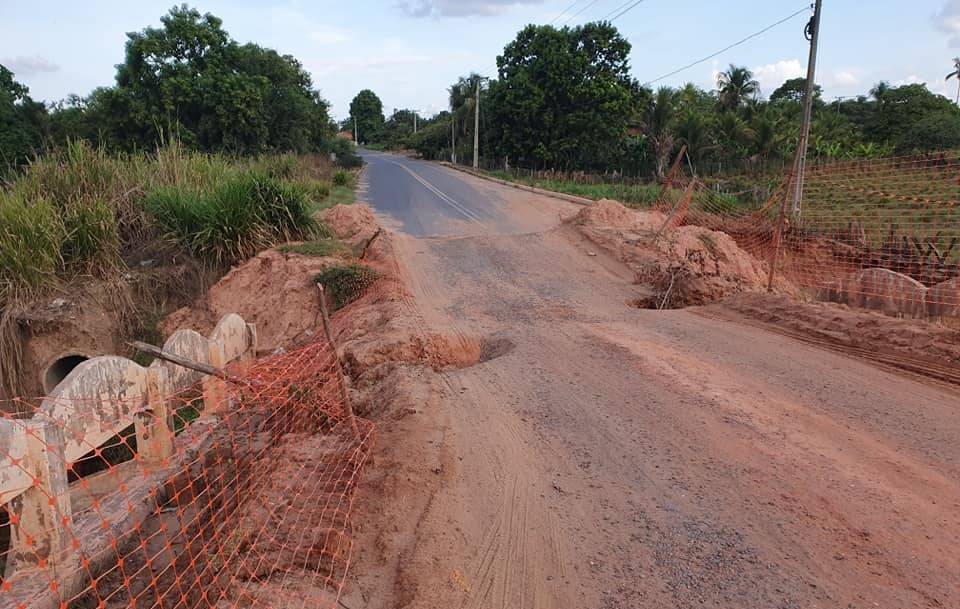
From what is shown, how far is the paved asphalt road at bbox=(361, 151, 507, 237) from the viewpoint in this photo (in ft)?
50.6

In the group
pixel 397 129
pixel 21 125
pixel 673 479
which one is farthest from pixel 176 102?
pixel 397 129

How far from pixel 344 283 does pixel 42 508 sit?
6.51m

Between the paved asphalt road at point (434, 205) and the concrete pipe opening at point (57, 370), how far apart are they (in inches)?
266

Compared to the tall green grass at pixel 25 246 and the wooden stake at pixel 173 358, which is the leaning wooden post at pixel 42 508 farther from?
the tall green grass at pixel 25 246

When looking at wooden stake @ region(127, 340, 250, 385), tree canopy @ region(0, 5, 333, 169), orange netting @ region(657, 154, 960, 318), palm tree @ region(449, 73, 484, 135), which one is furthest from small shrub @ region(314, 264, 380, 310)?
palm tree @ region(449, 73, 484, 135)

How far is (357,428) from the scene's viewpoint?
16.4 feet

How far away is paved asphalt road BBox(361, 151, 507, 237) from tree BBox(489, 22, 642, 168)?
11429mm

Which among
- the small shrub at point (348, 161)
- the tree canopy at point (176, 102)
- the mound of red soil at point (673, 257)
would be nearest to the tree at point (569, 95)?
the small shrub at point (348, 161)

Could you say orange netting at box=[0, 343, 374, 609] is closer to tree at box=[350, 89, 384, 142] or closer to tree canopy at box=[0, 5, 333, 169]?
tree canopy at box=[0, 5, 333, 169]

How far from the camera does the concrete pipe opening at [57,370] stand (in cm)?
933

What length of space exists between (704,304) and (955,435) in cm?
461

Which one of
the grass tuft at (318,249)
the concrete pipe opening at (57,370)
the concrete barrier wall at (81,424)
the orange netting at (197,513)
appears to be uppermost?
the grass tuft at (318,249)

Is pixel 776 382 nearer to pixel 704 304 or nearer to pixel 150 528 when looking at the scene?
pixel 704 304

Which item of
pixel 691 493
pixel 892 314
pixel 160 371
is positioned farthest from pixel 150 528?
pixel 892 314
